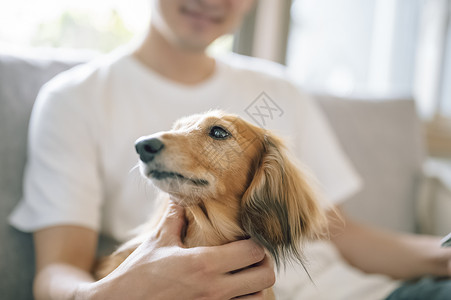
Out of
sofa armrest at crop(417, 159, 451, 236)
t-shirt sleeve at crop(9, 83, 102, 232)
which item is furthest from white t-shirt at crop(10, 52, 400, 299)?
sofa armrest at crop(417, 159, 451, 236)

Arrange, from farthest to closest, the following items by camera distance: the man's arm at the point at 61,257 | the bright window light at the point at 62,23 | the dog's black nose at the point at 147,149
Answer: the bright window light at the point at 62,23
the man's arm at the point at 61,257
the dog's black nose at the point at 147,149

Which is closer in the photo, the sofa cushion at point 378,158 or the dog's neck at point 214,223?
the dog's neck at point 214,223

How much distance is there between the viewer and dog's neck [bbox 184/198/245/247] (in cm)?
66

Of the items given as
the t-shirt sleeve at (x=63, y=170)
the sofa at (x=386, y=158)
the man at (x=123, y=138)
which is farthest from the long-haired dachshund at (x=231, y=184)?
the sofa at (x=386, y=158)

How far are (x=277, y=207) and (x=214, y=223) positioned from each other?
10 cm

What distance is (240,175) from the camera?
25.2 inches

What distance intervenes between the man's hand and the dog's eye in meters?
0.17

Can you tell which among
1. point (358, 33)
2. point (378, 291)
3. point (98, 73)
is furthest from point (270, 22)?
point (378, 291)

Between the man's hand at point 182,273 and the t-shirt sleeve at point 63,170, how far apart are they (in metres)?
0.34

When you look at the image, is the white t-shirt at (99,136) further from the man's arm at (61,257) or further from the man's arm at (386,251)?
the man's arm at (386,251)

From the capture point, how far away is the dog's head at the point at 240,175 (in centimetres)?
57

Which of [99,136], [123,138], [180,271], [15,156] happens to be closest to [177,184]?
[180,271]

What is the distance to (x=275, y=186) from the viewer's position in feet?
2.19

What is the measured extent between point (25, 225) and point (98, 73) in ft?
1.30
